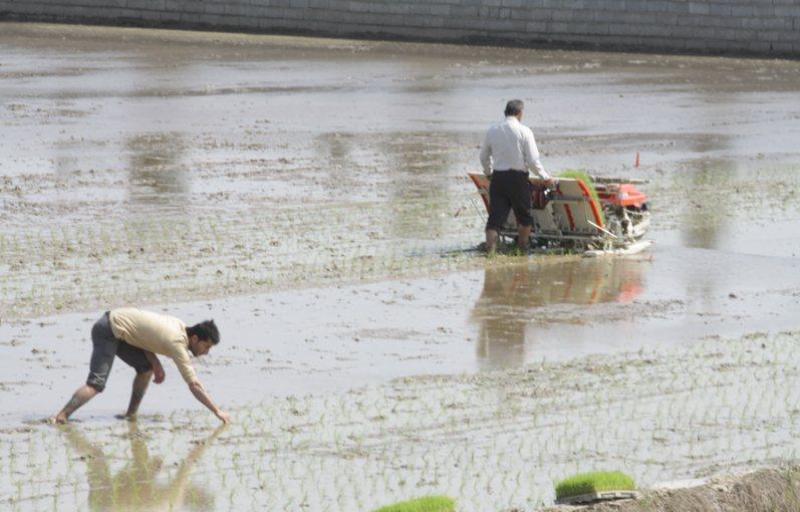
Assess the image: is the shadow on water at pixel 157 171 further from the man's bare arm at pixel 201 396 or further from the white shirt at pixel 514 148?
the man's bare arm at pixel 201 396

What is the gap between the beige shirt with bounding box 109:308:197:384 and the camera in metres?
10.7

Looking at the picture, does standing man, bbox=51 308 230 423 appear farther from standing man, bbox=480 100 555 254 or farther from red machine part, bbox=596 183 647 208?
red machine part, bbox=596 183 647 208

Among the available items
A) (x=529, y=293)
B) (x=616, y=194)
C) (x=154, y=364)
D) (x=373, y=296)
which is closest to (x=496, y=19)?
(x=616, y=194)

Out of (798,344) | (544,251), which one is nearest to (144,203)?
(544,251)

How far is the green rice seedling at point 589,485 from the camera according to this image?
8.93 meters

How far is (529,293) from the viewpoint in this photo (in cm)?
1545

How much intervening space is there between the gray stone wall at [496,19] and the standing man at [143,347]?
2610cm

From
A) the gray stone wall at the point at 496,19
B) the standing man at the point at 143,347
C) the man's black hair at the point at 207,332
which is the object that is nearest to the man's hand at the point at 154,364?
the standing man at the point at 143,347

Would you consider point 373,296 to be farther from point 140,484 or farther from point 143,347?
point 140,484

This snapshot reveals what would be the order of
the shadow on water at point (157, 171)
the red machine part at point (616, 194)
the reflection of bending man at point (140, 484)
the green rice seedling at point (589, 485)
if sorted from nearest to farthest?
1. the green rice seedling at point (589, 485)
2. the reflection of bending man at point (140, 484)
3. the red machine part at point (616, 194)
4. the shadow on water at point (157, 171)

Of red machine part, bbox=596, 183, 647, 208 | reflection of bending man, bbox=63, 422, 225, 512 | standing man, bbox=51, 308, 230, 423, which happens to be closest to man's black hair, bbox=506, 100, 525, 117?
red machine part, bbox=596, 183, 647, 208

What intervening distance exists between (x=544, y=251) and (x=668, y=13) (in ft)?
65.1

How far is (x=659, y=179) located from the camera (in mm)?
22312

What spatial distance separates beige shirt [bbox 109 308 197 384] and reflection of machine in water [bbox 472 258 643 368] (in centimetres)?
278
